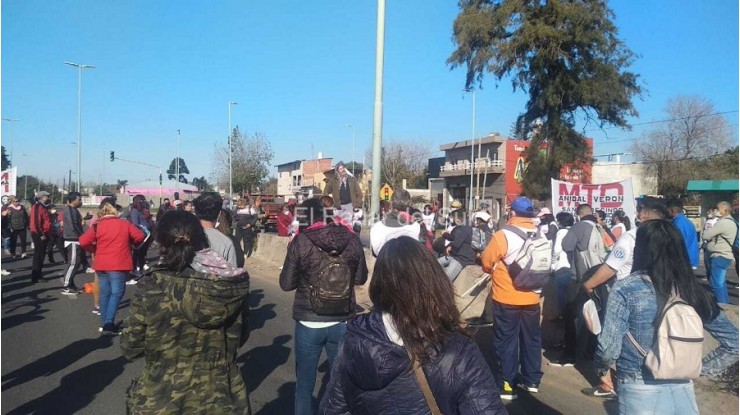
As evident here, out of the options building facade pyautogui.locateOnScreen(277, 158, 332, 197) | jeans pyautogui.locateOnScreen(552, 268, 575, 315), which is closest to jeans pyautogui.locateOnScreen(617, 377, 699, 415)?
jeans pyautogui.locateOnScreen(552, 268, 575, 315)

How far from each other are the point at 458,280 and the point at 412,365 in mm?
6660

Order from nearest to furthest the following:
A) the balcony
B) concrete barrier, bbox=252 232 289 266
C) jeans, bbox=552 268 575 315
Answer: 1. jeans, bbox=552 268 575 315
2. concrete barrier, bbox=252 232 289 266
3. the balcony

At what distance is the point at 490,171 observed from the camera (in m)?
54.6

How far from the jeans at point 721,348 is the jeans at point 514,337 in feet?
7.46

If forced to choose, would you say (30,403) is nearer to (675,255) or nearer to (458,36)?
(675,255)

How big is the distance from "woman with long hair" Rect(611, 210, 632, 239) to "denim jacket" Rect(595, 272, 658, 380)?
5.92 metres

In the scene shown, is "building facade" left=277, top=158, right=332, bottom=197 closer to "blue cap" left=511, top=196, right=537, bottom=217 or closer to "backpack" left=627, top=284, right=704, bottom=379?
"blue cap" left=511, top=196, right=537, bottom=217

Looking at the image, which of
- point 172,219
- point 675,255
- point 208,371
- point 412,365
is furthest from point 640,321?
point 172,219

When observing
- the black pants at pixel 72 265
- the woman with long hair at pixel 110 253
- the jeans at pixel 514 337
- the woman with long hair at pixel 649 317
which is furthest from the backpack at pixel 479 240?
the black pants at pixel 72 265

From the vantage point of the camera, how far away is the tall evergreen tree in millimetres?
26250

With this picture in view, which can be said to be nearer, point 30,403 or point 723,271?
point 30,403

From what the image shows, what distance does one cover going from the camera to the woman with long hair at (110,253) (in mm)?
7352

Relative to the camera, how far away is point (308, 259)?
4.26 m

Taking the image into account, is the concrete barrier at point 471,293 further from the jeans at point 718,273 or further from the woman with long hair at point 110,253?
the jeans at point 718,273
